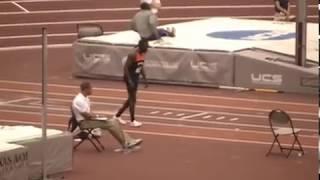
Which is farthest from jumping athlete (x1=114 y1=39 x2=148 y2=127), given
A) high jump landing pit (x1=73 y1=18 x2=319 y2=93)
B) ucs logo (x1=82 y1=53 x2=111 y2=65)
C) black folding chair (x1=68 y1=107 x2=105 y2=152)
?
ucs logo (x1=82 y1=53 x2=111 y2=65)

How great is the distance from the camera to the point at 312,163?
13.6m

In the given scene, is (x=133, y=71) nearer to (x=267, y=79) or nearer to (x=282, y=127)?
(x=282, y=127)

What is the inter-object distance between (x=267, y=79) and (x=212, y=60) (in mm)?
1288

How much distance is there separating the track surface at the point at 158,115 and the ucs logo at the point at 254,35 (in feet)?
8.37

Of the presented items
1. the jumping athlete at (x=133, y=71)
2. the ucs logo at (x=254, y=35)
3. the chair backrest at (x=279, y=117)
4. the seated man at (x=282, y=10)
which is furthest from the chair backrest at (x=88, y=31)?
the chair backrest at (x=279, y=117)

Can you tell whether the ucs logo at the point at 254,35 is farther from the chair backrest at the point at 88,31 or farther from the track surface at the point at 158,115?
the chair backrest at the point at 88,31

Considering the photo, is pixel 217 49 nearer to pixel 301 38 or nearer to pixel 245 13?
pixel 301 38

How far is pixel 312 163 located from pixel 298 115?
3.49 metres

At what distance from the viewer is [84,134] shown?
14.2 metres

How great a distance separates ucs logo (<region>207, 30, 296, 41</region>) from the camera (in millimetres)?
21688

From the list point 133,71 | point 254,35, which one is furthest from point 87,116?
point 254,35

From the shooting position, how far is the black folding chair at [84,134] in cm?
1373

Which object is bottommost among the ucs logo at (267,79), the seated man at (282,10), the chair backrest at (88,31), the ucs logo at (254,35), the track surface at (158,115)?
the track surface at (158,115)

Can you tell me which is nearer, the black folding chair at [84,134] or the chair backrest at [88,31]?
the black folding chair at [84,134]
